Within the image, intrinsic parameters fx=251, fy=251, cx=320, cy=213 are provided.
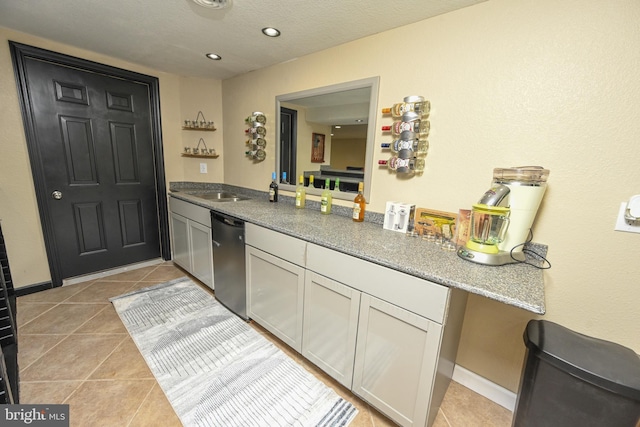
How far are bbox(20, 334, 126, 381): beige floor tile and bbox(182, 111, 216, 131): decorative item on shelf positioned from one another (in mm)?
2206

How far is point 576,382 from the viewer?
3.21 ft

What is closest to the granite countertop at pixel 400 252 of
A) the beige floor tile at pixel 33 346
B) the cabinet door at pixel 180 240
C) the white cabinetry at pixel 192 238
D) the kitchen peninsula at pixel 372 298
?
the kitchen peninsula at pixel 372 298

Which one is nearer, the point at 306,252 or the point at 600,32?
the point at 600,32

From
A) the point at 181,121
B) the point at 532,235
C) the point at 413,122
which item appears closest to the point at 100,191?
the point at 181,121

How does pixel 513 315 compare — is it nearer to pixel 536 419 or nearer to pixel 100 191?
pixel 536 419

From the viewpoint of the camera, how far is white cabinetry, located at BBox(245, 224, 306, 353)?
1585mm

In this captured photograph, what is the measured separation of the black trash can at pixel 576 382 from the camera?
0.92 metres

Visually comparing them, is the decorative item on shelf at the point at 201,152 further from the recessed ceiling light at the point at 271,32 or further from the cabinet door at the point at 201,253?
the recessed ceiling light at the point at 271,32

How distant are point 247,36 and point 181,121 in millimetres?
1588

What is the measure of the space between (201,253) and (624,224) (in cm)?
285

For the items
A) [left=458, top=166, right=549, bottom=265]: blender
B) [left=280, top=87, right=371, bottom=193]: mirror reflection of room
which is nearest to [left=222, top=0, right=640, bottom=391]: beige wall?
[left=458, top=166, right=549, bottom=265]: blender

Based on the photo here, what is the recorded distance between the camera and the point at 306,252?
1.49 m

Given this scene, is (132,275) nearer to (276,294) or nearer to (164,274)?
(164,274)

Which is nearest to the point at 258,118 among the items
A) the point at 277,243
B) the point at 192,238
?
the point at 192,238
